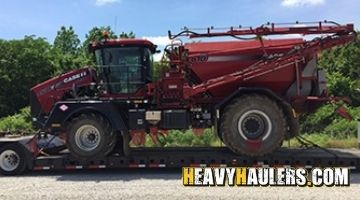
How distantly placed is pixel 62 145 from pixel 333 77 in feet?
80.8

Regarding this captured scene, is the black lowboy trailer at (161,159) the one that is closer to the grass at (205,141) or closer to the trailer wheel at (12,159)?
the trailer wheel at (12,159)

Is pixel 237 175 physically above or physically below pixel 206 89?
below

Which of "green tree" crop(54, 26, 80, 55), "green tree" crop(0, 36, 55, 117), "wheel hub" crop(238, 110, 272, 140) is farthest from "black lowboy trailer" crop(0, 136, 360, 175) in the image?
"green tree" crop(54, 26, 80, 55)

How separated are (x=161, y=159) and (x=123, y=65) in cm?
277

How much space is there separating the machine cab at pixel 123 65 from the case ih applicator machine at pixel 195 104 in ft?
0.08

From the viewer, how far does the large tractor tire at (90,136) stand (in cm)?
1381

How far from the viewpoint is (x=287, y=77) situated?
45.7ft

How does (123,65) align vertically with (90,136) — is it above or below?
A: above

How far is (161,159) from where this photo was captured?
44.4 ft

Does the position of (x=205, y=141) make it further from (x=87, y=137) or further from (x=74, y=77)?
(x=87, y=137)

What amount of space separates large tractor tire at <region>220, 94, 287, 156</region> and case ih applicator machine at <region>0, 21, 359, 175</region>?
2 cm

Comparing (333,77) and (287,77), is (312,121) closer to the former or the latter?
(333,77)

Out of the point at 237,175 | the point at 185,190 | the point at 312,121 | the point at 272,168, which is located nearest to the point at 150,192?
the point at 185,190

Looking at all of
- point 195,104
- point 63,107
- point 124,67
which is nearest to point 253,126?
point 195,104
